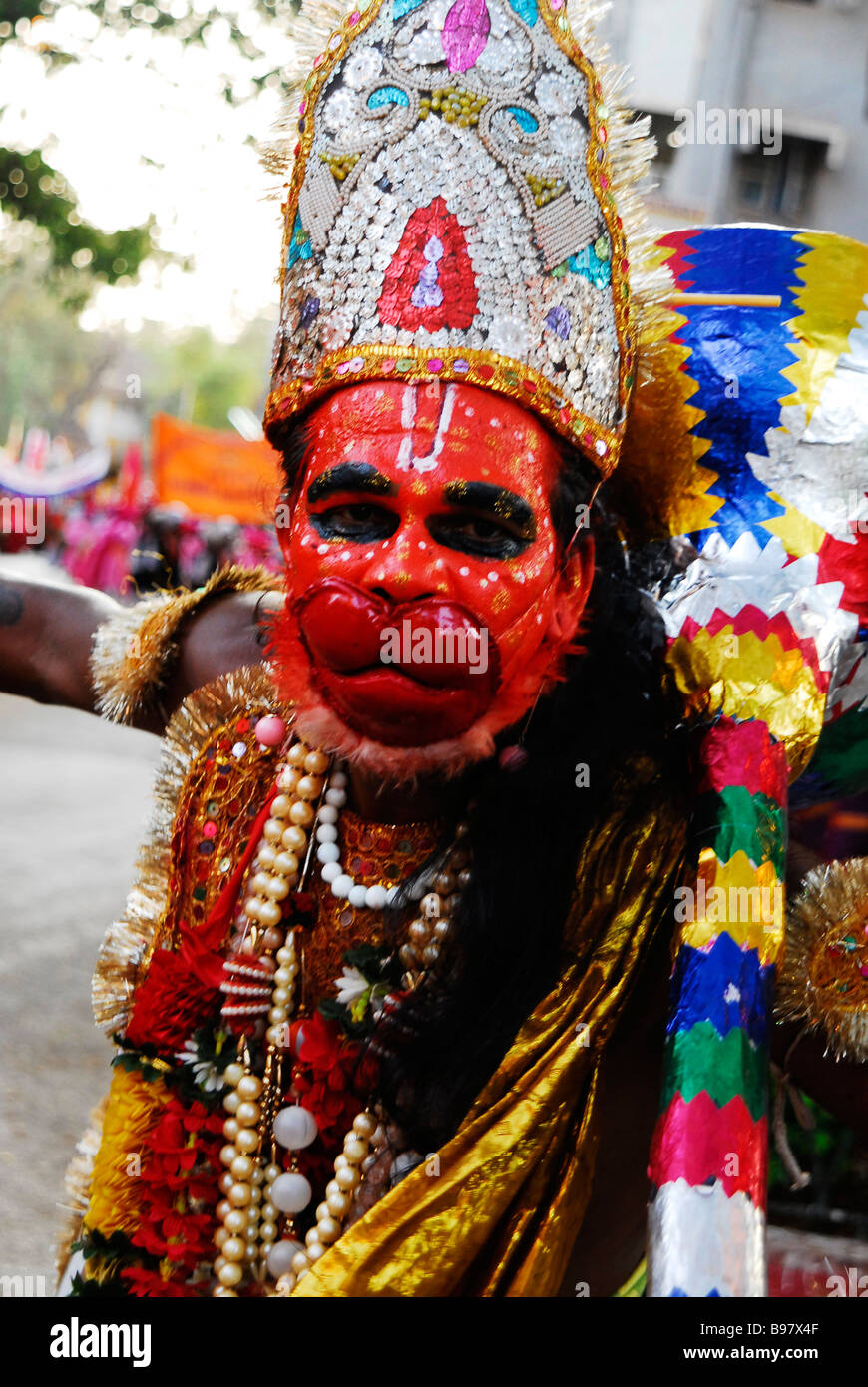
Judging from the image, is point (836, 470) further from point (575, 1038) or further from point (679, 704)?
point (575, 1038)

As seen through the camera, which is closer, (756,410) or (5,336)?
(756,410)

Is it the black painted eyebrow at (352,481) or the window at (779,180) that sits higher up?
the window at (779,180)

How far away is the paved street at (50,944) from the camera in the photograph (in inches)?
140

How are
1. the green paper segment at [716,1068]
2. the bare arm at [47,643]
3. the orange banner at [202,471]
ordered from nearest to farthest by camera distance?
the green paper segment at [716,1068] → the bare arm at [47,643] → the orange banner at [202,471]

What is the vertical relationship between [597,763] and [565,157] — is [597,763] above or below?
below

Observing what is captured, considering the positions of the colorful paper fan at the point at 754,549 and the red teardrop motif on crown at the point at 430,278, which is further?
→ the red teardrop motif on crown at the point at 430,278

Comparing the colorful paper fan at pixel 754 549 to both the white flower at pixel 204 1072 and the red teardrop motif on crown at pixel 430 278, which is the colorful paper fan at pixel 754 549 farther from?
the white flower at pixel 204 1072

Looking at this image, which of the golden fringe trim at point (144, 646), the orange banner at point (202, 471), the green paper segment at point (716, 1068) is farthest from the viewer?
the orange banner at point (202, 471)

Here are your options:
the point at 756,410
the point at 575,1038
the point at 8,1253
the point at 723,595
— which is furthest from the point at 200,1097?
the point at 8,1253

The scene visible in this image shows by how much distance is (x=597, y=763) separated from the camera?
1892 mm

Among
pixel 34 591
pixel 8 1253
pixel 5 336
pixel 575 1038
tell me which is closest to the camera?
pixel 575 1038

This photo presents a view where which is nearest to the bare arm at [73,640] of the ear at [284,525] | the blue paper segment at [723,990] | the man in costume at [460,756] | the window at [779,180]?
the man in costume at [460,756]
